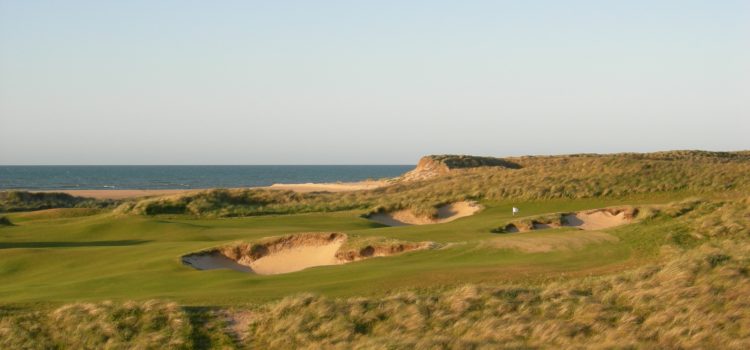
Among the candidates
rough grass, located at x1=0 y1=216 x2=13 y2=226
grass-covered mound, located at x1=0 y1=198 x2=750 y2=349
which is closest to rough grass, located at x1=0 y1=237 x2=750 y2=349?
grass-covered mound, located at x1=0 y1=198 x2=750 y2=349

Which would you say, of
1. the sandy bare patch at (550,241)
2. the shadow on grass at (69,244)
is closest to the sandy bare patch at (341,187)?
the shadow on grass at (69,244)

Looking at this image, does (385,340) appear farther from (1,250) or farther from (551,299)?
(1,250)

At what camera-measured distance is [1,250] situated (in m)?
26.8

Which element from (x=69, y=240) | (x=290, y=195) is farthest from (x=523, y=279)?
(x=290, y=195)

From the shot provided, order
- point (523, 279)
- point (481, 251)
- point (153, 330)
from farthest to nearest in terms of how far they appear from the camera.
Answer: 1. point (481, 251)
2. point (523, 279)
3. point (153, 330)

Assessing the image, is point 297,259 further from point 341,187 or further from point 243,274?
point 341,187

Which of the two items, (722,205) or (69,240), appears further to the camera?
(69,240)

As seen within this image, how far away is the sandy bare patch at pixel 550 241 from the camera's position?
23.1 m

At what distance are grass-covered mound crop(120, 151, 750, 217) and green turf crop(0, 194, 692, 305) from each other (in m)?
7.53

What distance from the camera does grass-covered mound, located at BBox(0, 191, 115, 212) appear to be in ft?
198

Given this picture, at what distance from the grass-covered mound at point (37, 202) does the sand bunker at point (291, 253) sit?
3772cm

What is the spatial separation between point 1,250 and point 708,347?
70.0ft

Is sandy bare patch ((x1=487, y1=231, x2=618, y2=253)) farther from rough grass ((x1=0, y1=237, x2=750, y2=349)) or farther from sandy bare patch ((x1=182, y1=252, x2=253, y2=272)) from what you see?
sandy bare patch ((x1=182, y1=252, x2=253, y2=272))

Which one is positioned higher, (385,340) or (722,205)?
(722,205)
